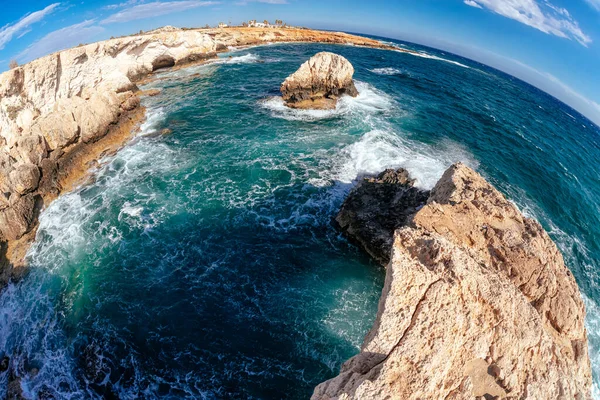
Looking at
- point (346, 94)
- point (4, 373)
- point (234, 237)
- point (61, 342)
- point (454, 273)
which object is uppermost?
point (454, 273)

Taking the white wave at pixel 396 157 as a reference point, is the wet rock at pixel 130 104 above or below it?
below

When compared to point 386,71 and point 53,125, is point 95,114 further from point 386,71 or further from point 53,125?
point 386,71

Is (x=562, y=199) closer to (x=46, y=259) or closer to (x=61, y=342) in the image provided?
(x=61, y=342)

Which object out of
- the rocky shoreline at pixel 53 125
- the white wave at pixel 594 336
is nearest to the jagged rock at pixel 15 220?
the rocky shoreline at pixel 53 125

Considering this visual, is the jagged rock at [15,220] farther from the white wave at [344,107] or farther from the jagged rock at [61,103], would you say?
the white wave at [344,107]

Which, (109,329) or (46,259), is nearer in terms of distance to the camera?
(109,329)

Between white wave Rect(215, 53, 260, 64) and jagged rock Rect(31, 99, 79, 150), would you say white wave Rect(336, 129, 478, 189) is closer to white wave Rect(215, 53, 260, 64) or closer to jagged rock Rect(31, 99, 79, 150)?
jagged rock Rect(31, 99, 79, 150)

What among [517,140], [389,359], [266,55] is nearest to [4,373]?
[389,359]
